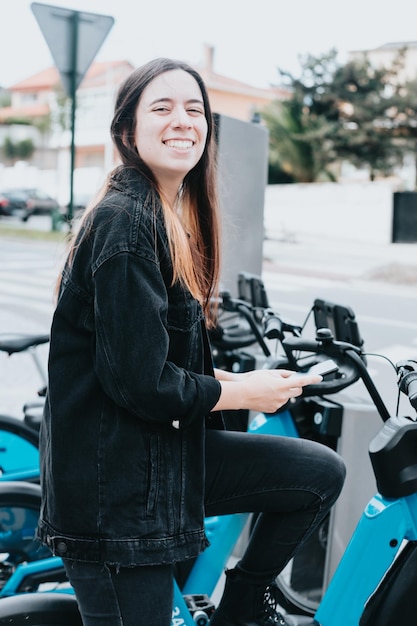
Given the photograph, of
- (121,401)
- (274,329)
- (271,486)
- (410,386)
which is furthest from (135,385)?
(274,329)

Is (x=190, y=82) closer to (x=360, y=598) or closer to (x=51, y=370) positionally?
(x=51, y=370)

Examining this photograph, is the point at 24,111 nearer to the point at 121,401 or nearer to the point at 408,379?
the point at 408,379

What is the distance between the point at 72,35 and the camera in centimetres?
608

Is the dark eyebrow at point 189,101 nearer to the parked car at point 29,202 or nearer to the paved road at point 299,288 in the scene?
the paved road at point 299,288

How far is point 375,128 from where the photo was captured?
32.0 meters

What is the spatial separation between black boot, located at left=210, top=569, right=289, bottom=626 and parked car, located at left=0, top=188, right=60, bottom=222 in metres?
32.8

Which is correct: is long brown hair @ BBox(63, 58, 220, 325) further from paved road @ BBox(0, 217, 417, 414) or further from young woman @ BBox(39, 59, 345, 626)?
paved road @ BBox(0, 217, 417, 414)

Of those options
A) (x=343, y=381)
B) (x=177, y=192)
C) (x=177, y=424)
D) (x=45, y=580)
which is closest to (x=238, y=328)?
(x=343, y=381)

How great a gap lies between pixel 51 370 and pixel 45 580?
116 centimetres

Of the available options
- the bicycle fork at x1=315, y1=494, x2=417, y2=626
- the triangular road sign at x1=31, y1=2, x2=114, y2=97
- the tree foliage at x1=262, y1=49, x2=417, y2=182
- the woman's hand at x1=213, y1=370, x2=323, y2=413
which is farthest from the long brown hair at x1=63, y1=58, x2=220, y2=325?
the tree foliage at x1=262, y1=49, x2=417, y2=182

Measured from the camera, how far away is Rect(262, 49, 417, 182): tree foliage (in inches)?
1253

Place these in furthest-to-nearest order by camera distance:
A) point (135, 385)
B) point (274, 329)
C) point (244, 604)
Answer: point (274, 329) → point (244, 604) → point (135, 385)

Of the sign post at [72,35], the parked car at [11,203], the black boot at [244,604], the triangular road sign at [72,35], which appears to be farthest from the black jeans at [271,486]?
the parked car at [11,203]

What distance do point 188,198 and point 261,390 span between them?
1.70 ft
